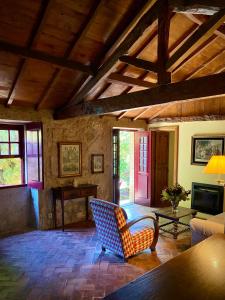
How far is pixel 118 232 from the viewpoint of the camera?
3490 mm

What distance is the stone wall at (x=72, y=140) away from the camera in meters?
5.20

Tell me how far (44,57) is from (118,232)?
2835 millimetres

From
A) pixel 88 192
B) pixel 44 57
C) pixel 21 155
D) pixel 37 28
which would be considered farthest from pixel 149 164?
pixel 37 28

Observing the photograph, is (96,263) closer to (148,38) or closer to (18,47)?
(18,47)

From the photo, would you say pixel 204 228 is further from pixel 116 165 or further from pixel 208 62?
pixel 116 165

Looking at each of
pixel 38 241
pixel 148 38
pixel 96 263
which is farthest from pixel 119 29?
pixel 38 241

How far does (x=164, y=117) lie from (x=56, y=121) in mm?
3300

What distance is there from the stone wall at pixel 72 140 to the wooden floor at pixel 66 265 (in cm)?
78

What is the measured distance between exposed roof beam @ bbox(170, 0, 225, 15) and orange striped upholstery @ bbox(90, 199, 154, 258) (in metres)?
2.81

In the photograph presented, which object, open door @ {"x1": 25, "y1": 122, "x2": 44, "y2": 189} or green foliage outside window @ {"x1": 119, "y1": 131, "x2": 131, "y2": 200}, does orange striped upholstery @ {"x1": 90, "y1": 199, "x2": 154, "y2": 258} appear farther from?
green foliage outside window @ {"x1": 119, "y1": 131, "x2": 131, "y2": 200}

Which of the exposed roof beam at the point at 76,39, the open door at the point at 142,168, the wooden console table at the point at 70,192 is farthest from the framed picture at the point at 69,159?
the open door at the point at 142,168

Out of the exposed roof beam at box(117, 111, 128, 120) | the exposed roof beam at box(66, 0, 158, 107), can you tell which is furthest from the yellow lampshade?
the exposed roof beam at box(117, 111, 128, 120)

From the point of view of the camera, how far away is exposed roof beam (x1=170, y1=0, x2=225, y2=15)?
3037mm

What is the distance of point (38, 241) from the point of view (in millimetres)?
4547
